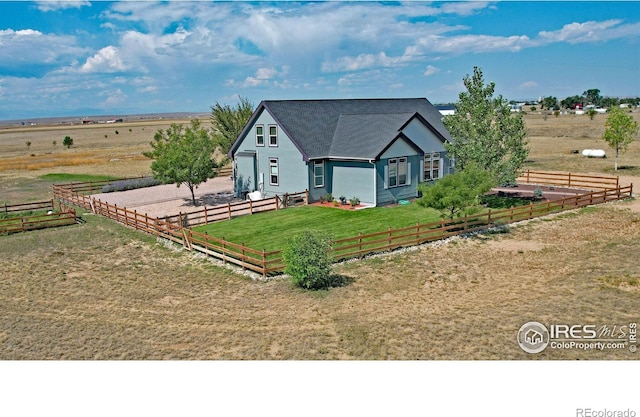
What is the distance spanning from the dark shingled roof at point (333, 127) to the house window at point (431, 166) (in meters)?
1.44

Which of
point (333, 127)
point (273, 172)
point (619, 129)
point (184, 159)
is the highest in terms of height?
point (333, 127)

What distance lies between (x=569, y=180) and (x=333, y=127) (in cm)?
1711

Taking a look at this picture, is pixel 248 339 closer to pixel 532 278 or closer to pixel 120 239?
pixel 532 278

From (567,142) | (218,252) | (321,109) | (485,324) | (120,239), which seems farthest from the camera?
(567,142)

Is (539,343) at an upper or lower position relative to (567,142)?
lower

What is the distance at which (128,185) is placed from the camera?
4175 cm

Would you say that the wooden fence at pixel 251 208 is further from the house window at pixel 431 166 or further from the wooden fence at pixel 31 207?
the wooden fence at pixel 31 207

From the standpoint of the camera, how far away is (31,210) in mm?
34000

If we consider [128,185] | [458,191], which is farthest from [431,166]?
[128,185]

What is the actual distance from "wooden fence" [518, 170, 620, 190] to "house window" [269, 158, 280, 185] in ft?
56.5

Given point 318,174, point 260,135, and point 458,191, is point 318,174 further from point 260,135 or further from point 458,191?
point 458,191

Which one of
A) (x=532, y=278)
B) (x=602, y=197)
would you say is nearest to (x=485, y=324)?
(x=532, y=278)

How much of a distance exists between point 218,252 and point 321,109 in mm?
17241

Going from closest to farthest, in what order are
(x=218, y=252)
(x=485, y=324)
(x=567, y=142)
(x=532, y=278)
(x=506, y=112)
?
(x=485, y=324)
(x=532, y=278)
(x=218, y=252)
(x=506, y=112)
(x=567, y=142)
